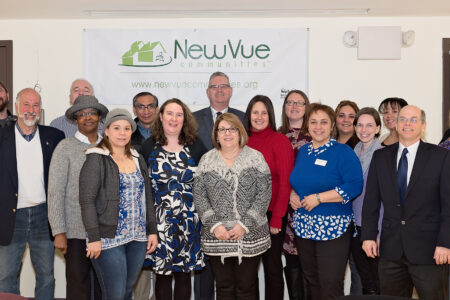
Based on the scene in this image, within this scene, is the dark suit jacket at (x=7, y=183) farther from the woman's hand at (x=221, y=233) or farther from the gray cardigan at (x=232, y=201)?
the woman's hand at (x=221, y=233)

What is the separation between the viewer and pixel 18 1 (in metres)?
4.05

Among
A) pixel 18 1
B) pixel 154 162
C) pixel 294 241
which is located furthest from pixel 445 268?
pixel 18 1

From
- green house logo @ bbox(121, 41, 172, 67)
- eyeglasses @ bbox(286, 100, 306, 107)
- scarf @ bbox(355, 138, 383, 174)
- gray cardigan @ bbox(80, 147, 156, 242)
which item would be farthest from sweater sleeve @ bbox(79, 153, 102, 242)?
green house logo @ bbox(121, 41, 172, 67)

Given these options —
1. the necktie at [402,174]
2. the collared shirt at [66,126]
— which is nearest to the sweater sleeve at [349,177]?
the necktie at [402,174]

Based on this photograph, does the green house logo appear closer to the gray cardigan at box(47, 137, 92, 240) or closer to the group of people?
the group of people

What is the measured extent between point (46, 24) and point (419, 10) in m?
3.88

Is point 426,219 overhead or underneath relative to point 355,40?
underneath

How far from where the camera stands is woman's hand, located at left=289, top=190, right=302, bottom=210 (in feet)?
10.3

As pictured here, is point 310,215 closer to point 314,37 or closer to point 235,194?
point 235,194

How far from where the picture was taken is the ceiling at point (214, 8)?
4.11 meters

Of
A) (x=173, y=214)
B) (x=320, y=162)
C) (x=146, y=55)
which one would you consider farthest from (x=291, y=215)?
(x=146, y=55)

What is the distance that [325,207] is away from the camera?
117 inches

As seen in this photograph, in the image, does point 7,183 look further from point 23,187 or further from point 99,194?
point 99,194

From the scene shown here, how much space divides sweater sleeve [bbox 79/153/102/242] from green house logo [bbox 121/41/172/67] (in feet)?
7.29
